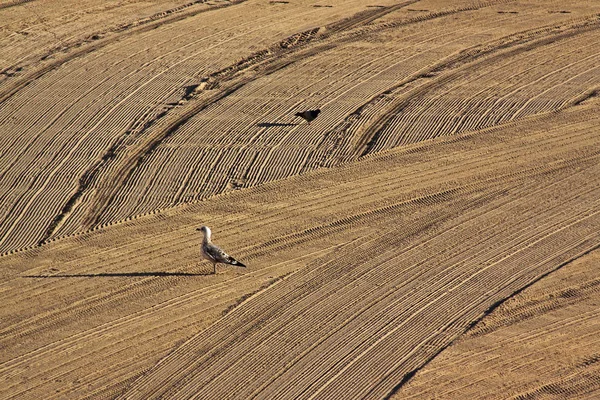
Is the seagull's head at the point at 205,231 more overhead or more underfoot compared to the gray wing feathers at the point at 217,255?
more overhead

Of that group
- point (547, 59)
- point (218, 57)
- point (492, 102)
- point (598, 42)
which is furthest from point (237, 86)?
point (598, 42)

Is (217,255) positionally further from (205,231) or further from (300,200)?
(300,200)

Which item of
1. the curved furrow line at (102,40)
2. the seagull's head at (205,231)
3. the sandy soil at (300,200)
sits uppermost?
the curved furrow line at (102,40)

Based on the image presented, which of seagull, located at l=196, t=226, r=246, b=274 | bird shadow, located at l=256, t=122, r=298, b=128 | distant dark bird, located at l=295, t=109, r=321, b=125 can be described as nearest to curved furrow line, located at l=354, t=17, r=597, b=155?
distant dark bird, located at l=295, t=109, r=321, b=125

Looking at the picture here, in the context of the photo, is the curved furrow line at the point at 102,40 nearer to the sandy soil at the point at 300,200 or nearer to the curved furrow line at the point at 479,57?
the sandy soil at the point at 300,200

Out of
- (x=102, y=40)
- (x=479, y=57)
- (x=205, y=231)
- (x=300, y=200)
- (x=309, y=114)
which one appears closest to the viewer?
(x=205, y=231)

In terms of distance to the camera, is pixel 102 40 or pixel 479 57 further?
pixel 102 40

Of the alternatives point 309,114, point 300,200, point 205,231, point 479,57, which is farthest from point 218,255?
point 479,57

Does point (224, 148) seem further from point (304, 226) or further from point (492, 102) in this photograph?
point (492, 102)

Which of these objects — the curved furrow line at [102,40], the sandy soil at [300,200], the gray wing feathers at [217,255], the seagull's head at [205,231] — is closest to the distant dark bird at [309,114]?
the sandy soil at [300,200]

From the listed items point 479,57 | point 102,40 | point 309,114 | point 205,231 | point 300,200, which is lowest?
point 300,200
